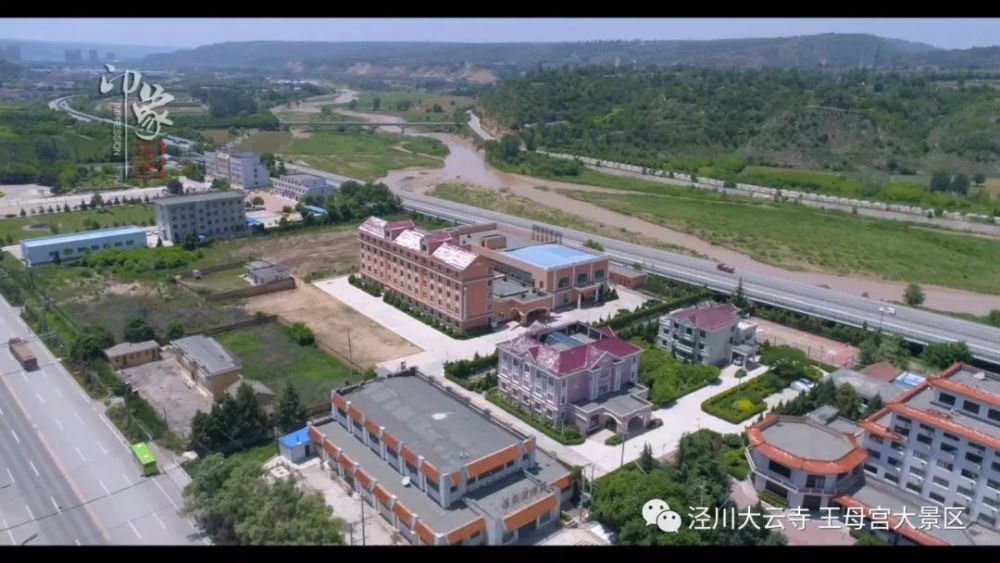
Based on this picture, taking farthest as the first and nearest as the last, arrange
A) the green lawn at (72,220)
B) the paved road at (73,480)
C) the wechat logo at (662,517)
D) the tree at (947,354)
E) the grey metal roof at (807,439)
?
the green lawn at (72,220) < the tree at (947,354) < the grey metal roof at (807,439) < the paved road at (73,480) < the wechat logo at (662,517)

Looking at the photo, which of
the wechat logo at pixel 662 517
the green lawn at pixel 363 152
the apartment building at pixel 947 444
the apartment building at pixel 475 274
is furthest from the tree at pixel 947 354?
the green lawn at pixel 363 152

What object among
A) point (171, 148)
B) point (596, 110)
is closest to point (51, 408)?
point (171, 148)

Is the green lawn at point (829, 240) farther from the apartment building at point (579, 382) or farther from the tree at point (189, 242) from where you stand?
the tree at point (189, 242)

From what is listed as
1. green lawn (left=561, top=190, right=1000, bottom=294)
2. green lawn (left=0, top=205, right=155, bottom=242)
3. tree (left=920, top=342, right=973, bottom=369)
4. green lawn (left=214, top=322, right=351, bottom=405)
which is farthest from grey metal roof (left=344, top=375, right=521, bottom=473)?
green lawn (left=0, top=205, right=155, bottom=242)

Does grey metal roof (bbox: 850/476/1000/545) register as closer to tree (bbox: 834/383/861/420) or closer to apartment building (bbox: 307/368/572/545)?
tree (bbox: 834/383/861/420)

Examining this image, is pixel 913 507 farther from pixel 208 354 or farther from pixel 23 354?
pixel 23 354

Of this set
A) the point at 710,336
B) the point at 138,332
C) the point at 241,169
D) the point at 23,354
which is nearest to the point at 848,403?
the point at 710,336
